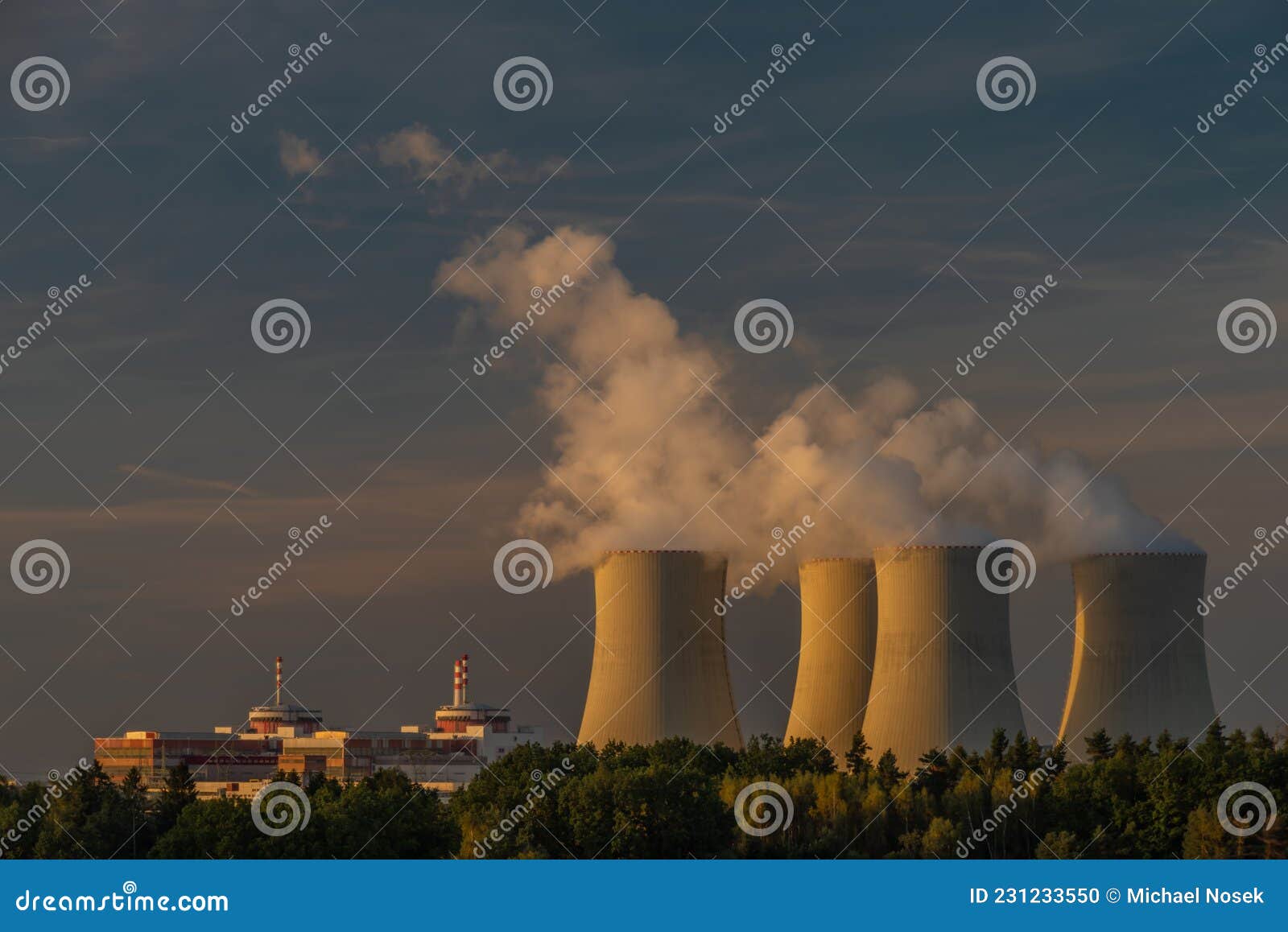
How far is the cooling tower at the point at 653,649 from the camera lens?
1647 inches

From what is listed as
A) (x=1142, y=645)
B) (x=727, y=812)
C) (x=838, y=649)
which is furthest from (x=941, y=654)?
(x=727, y=812)

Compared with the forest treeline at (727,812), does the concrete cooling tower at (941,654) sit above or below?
above

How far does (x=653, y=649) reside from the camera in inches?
1649

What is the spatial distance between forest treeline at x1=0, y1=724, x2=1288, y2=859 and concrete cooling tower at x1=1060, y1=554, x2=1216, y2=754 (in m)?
1.12

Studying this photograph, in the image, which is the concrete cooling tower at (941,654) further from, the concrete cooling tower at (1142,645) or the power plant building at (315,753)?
the power plant building at (315,753)

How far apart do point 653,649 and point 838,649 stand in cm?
632

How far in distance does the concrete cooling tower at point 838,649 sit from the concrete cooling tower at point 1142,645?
570cm

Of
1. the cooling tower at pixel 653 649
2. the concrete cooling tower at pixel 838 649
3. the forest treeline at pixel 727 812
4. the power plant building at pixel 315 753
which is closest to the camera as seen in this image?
the forest treeline at pixel 727 812

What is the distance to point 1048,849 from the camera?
113 feet

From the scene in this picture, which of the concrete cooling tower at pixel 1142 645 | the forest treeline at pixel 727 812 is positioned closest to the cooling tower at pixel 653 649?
the forest treeline at pixel 727 812

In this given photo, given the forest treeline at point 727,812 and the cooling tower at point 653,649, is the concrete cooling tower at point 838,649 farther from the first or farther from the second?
the forest treeline at point 727,812

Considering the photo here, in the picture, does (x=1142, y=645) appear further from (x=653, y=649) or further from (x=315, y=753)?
(x=315, y=753)

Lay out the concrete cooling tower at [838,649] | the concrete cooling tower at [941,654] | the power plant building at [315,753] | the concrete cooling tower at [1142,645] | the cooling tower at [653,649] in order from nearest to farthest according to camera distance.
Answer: the concrete cooling tower at [941,654] < the concrete cooling tower at [1142,645] < the cooling tower at [653,649] < the concrete cooling tower at [838,649] < the power plant building at [315,753]

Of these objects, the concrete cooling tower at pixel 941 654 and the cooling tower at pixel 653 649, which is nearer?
the concrete cooling tower at pixel 941 654
